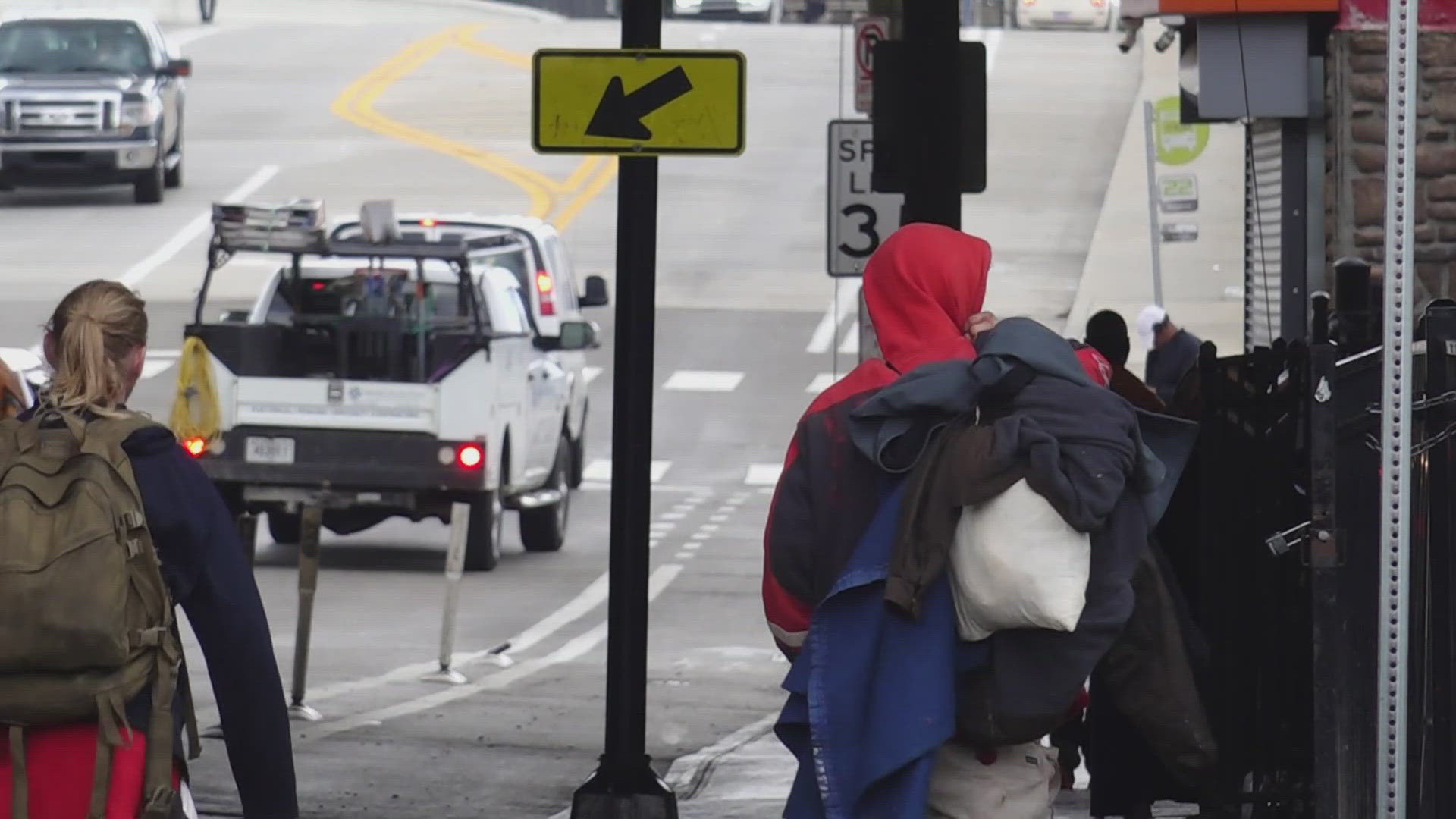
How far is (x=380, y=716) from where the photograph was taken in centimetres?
1145

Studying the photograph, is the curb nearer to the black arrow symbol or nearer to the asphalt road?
the asphalt road

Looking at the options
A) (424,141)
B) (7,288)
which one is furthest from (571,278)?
(424,141)

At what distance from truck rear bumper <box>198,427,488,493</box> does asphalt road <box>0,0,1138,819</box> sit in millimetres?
627

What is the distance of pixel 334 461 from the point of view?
647 inches

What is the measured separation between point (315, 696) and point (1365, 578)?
7.54m

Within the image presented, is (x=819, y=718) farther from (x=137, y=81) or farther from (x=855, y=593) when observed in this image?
(x=137, y=81)

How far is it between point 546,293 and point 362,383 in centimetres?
251

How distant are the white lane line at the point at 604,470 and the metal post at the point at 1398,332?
16640 millimetres

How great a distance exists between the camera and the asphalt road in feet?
37.7

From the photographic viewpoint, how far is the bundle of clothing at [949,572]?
459cm

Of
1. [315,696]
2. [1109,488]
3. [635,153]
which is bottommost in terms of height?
[315,696]

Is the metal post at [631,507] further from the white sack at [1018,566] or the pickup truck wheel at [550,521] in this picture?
the pickup truck wheel at [550,521]

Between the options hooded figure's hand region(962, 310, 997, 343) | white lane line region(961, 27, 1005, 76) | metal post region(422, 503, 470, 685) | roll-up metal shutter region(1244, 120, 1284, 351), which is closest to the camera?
hooded figure's hand region(962, 310, 997, 343)

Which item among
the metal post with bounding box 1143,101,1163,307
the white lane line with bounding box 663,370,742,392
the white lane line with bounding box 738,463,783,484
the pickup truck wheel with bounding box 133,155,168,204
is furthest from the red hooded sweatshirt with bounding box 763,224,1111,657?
the pickup truck wheel with bounding box 133,155,168,204
